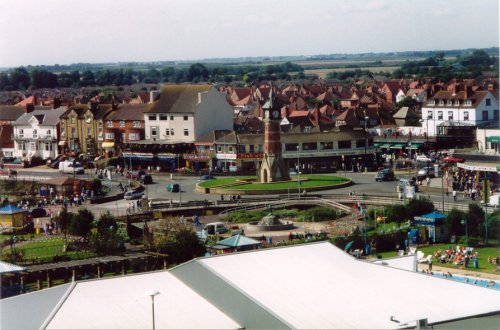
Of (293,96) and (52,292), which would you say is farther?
(293,96)

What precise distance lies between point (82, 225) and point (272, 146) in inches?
569

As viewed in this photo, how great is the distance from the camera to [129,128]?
62.3 metres

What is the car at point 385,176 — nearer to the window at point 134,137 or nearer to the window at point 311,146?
the window at point 311,146

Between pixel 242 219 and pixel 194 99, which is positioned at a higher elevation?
pixel 194 99

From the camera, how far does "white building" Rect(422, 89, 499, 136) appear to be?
59969 mm

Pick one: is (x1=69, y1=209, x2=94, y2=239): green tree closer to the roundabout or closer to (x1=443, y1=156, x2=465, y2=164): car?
the roundabout

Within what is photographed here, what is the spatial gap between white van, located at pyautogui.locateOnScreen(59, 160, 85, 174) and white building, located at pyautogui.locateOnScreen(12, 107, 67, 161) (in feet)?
22.8

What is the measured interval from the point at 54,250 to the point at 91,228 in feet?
7.16

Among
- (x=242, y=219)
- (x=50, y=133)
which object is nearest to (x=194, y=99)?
(x=50, y=133)

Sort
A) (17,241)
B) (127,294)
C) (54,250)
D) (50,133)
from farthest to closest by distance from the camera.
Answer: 1. (50,133)
2. (17,241)
3. (54,250)
4. (127,294)

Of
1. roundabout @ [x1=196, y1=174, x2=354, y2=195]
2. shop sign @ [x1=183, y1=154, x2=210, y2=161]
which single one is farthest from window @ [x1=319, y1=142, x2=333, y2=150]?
shop sign @ [x1=183, y1=154, x2=210, y2=161]

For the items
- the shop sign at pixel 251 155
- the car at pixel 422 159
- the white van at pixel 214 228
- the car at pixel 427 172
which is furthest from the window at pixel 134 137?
the white van at pixel 214 228

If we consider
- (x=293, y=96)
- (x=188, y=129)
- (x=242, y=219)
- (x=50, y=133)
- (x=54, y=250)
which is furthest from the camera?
(x=293, y=96)

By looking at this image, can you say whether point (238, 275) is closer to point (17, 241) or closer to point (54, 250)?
point (54, 250)
